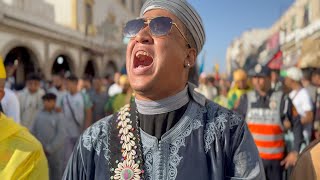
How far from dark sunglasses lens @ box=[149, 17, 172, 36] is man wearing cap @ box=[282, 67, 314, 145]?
147 inches

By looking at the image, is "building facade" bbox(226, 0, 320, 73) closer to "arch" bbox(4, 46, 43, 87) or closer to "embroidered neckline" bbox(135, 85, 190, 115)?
"arch" bbox(4, 46, 43, 87)

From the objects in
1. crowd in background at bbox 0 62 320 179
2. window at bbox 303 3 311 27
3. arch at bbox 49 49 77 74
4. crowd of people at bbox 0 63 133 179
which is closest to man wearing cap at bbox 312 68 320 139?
crowd in background at bbox 0 62 320 179

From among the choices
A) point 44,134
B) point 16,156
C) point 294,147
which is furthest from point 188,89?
point 44,134

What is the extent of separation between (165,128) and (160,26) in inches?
15.9

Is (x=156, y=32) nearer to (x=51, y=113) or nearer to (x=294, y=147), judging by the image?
(x=294, y=147)

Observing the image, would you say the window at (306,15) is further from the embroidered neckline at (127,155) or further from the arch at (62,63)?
the embroidered neckline at (127,155)

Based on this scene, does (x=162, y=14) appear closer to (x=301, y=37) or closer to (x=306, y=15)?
(x=301, y=37)

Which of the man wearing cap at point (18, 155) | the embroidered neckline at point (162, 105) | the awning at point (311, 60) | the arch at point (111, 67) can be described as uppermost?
the arch at point (111, 67)

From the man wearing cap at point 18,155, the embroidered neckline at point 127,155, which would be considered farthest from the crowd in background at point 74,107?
the embroidered neckline at point 127,155

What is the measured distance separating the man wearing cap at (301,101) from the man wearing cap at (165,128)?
3.61 metres

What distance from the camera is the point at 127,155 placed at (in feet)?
4.88

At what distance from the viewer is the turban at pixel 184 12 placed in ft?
5.00

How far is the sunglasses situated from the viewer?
146 cm

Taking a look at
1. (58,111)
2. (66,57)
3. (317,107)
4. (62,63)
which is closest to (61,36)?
(66,57)
